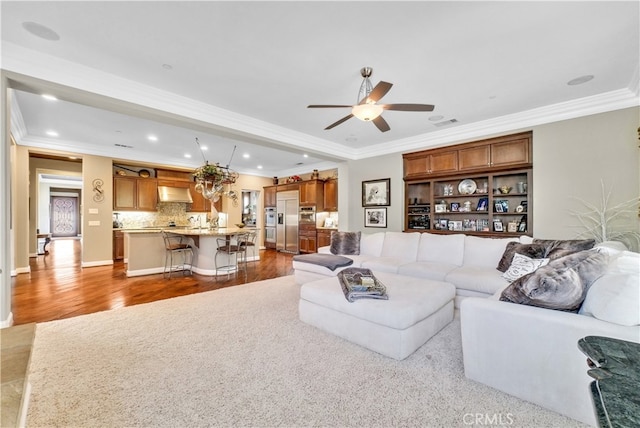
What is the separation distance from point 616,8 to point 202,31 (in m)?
3.51

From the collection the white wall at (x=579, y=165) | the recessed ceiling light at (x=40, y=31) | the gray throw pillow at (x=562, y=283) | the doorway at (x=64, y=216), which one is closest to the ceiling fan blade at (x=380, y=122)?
the gray throw pillow at (x=562, y=283)

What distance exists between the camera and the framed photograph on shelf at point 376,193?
6.22m

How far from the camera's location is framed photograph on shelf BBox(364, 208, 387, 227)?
6.33m

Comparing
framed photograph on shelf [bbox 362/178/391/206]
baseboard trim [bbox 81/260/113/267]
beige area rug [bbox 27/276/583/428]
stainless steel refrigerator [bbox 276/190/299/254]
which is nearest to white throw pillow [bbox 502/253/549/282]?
beige area rug [bbox 27/276/583/428]

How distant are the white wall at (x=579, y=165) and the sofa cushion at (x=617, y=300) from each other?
314cm

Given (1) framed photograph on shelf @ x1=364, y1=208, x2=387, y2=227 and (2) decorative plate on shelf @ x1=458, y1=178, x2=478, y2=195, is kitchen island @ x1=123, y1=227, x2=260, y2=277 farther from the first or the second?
(2) decorative plate on shelf @ x1=458, y1=178, x2=478, y2=195

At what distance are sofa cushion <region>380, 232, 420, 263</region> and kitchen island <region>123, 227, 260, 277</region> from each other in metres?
3.11

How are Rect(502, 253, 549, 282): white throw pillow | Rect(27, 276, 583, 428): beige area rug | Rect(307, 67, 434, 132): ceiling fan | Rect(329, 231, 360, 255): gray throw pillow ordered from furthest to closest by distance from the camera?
1. Rect(329, 231, 360, 255): gray throw pillow
2. Rect(502, 253, 549, 282): white throw pillow
3. Rect(307, 67, 434, 132): ceiling fan
4. Rect(27, 276, 583, 428): beige area rug

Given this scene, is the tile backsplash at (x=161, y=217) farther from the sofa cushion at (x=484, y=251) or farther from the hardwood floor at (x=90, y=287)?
→ the sofa cushion at (x=484, y=251)

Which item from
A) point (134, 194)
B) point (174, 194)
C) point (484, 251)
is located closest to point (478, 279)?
point (484, 251)

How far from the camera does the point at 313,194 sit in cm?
839

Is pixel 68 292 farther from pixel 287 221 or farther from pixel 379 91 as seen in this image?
pixel 287 221

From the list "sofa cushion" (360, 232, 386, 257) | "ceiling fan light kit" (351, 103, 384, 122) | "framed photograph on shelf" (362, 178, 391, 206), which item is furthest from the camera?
"framed photograph on shelf" (362, 178, 391, 206)

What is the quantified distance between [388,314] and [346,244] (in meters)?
2.79
